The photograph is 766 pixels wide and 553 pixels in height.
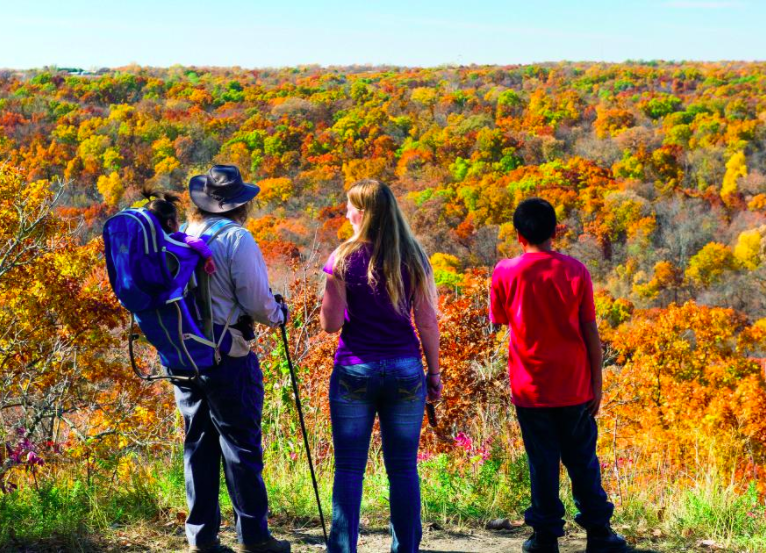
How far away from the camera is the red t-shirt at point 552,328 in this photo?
9.56 feet

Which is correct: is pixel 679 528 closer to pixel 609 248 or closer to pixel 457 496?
pixel 457 496

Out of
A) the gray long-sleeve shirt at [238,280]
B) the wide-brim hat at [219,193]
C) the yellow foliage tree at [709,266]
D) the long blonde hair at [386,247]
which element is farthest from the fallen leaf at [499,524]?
the yellow foliage tree at [709,266]

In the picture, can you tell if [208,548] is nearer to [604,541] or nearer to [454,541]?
[454,541]

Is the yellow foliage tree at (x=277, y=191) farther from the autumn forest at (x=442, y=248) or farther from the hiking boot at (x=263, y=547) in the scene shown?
the hiking boot at (x=263, y=547)

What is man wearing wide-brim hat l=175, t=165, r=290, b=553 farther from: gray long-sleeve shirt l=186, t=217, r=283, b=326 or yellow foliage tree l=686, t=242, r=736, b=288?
yellow foliage tree l=686, t=242, r=736, b=288

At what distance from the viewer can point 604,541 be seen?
10.1 feet

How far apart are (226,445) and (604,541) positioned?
1.45 m

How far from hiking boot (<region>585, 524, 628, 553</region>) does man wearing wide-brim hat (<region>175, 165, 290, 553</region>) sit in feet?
3.79

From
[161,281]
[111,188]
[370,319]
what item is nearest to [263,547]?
[370,319]

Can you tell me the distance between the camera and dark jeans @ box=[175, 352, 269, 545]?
9.32 feet

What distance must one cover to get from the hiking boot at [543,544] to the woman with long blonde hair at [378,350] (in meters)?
0.54

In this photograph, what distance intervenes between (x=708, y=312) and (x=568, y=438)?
1092 inches

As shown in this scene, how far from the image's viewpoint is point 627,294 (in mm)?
42719

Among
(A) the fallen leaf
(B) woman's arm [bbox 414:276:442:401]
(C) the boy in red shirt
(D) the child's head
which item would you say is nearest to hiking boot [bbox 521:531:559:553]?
(C) the boy in red shirt
